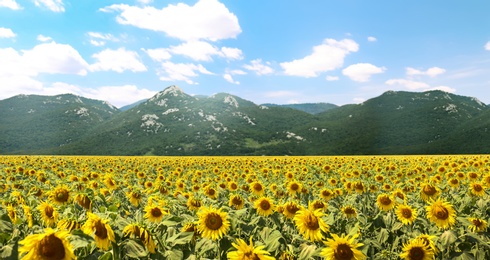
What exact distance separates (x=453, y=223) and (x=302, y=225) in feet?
10.9

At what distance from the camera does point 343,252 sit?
3521mm

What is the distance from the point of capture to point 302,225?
4418 millimetres

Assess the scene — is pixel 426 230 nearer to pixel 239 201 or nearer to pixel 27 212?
pixel 239 201

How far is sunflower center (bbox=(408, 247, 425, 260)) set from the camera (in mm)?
4602

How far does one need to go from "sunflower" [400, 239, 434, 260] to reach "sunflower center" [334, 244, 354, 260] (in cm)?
155

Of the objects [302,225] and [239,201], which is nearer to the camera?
[302,225]

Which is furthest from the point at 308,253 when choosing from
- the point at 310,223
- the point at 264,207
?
the point at 264,207

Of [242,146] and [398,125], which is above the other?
[398,125]

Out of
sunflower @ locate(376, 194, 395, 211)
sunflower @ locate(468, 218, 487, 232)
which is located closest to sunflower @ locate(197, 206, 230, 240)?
sunflower @ locate(468, 218, 487, 232)

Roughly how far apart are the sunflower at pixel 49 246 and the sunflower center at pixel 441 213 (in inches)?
A: 232

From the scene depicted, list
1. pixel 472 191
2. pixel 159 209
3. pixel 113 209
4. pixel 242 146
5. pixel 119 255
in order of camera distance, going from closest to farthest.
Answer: pixel 119 255, pixel 113 209, pixel 159 209, pixel 472 191, pixel 242 146

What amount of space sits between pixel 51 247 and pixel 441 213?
608cm

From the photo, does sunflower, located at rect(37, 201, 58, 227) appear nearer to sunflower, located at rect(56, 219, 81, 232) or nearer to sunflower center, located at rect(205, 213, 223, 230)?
sunflower, located at rect(56, 219, 81, 232)

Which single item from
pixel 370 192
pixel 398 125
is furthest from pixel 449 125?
A: pixel 370 192
